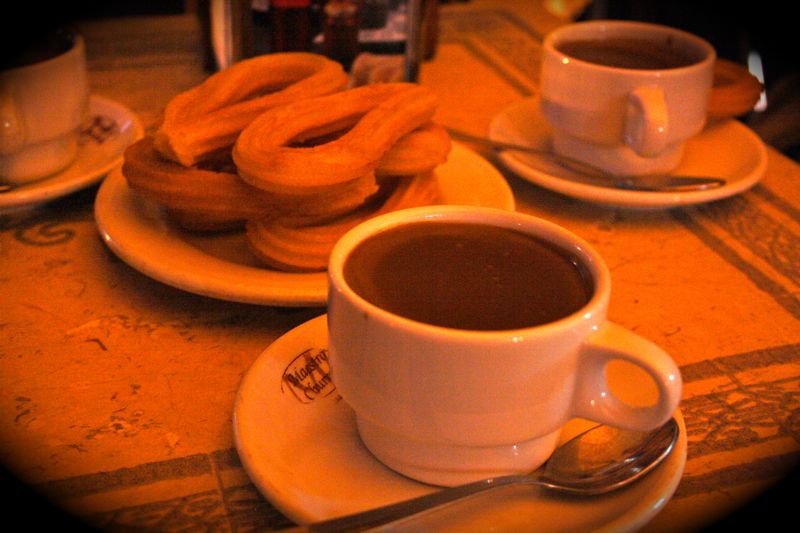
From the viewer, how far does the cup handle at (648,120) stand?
0.77m

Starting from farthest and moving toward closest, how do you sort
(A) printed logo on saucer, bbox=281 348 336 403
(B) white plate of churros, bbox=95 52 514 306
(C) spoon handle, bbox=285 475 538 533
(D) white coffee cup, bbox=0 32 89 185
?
(D) white coffee cup, bbox=0 32 89 185 → (B) white plate of churros, bbox=95 52 514 306 → (A) printed logo on saucer, bbox=281 348 336 403 → (C) spoon handle, bbox=285 475 538 533

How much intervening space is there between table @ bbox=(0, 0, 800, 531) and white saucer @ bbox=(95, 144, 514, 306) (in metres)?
0.04

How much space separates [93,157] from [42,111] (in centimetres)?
10

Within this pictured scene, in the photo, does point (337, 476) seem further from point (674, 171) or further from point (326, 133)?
point (674, 171)

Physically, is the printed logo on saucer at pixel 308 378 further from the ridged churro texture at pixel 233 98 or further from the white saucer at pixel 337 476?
the ridged churro texture at pixel 233 98

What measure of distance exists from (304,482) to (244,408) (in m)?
0.06

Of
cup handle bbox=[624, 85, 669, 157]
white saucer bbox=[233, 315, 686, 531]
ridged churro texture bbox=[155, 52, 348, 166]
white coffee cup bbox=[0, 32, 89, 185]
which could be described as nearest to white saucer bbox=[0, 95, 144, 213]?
white coffee cup bbox=[0, 32, 89, 185]

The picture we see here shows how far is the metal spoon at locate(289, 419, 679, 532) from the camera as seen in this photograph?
40cm

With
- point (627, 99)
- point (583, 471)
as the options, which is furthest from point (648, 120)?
point (583, 471)

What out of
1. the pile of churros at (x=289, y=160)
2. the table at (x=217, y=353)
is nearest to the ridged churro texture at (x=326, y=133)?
the pile of churros at (x=289, y=160)

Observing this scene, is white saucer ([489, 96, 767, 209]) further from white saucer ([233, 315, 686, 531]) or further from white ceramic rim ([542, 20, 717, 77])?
white saucer ([233, 315, 686, 531])

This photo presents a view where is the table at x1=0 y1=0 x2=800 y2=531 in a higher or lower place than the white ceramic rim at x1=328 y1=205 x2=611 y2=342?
lower

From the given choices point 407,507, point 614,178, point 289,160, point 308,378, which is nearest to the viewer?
point 407,507

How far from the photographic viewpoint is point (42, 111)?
29.5 inches
